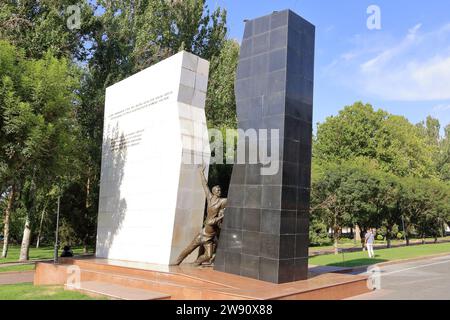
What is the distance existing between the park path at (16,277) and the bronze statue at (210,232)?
711 centimetres

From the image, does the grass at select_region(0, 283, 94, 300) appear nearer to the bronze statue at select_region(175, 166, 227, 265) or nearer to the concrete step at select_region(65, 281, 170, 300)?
the concrete step at select_region(65, 281, 170, 300)

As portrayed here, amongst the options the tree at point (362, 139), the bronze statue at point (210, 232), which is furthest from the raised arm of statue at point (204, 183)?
the tree at point (362, 139)

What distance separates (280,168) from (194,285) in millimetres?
3499

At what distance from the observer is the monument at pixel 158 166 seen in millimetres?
12898

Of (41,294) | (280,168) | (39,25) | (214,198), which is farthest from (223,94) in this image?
(41,294)

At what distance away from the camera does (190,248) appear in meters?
12.4

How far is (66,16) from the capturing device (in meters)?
22.7

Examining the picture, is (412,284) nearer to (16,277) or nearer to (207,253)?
(207,253)

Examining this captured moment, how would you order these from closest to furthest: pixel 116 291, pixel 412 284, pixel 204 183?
pixel 116 291
pixel 412 284
pixel 204 183

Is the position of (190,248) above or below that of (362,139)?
below

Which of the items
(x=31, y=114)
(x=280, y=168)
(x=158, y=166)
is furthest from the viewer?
(x=158, y=166)
